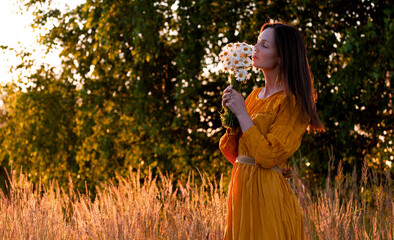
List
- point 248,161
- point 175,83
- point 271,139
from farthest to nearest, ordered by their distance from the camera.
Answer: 1. point 175,83
2. point 248,161
3. point 271,139

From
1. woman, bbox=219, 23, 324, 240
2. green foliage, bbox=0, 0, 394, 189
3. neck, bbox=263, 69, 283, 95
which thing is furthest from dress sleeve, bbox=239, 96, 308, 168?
green foliage, bbox=0, 0, 394, 189

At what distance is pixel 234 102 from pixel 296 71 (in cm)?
34

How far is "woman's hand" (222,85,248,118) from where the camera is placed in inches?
82.9

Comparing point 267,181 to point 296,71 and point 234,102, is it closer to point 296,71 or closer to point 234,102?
point 234,102

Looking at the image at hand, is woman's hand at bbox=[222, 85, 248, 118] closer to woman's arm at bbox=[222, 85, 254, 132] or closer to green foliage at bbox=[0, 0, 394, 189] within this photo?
woman's arm at bbox=[222, 85, 254, 132]

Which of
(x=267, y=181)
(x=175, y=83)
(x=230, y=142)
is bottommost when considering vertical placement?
(x=267, y=181)

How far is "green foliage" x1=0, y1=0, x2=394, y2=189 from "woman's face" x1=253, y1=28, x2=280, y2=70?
356cm

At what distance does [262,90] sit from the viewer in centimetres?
241

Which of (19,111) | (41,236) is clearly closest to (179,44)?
(19,111)

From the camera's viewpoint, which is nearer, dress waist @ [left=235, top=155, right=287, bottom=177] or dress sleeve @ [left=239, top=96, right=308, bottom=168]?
dress sleeve @ [left=239, top=96, right=308, bottom=168]

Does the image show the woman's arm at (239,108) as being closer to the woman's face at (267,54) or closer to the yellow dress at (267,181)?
the yellow dress at (267,181)

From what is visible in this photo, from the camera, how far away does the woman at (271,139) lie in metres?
2.09

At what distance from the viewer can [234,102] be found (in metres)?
2.12

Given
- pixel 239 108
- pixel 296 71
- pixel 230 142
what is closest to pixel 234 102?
pixel 239 108
